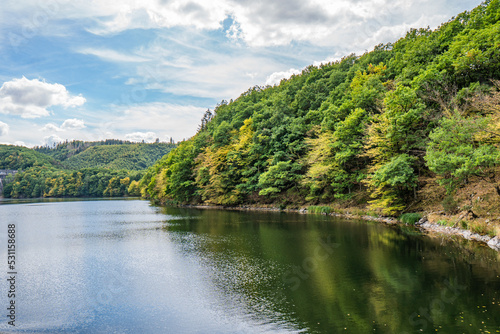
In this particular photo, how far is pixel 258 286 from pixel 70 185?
473 feet

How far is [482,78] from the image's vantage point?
27391mm

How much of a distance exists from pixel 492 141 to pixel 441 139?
2987 millimetres

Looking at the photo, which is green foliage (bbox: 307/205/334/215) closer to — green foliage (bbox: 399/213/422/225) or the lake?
green foliage (bbox: 399/213/422/225)

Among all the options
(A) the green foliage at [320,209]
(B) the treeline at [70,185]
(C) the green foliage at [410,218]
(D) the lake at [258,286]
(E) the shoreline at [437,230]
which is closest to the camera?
(D) the lake at [258,286]

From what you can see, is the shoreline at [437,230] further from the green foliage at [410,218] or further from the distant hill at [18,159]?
the distant hill at [18,159]

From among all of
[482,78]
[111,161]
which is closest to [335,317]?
[482,78]

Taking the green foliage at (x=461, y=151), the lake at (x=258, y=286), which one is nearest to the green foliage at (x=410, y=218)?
the green foliage at (x=461, y=151)

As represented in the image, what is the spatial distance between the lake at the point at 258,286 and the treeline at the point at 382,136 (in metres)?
6.78

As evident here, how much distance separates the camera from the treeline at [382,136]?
21.1 meters

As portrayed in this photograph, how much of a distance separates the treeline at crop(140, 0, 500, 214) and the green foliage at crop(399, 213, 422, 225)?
1594 millimetres

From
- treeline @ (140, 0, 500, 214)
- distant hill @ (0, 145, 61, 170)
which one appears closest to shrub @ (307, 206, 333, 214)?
treeline @ (140, 0, 500, 214)

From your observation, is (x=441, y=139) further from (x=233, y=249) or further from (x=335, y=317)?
(x=335, y=317)

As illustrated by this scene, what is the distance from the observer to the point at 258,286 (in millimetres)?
11938

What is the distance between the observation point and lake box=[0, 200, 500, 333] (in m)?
8.73
